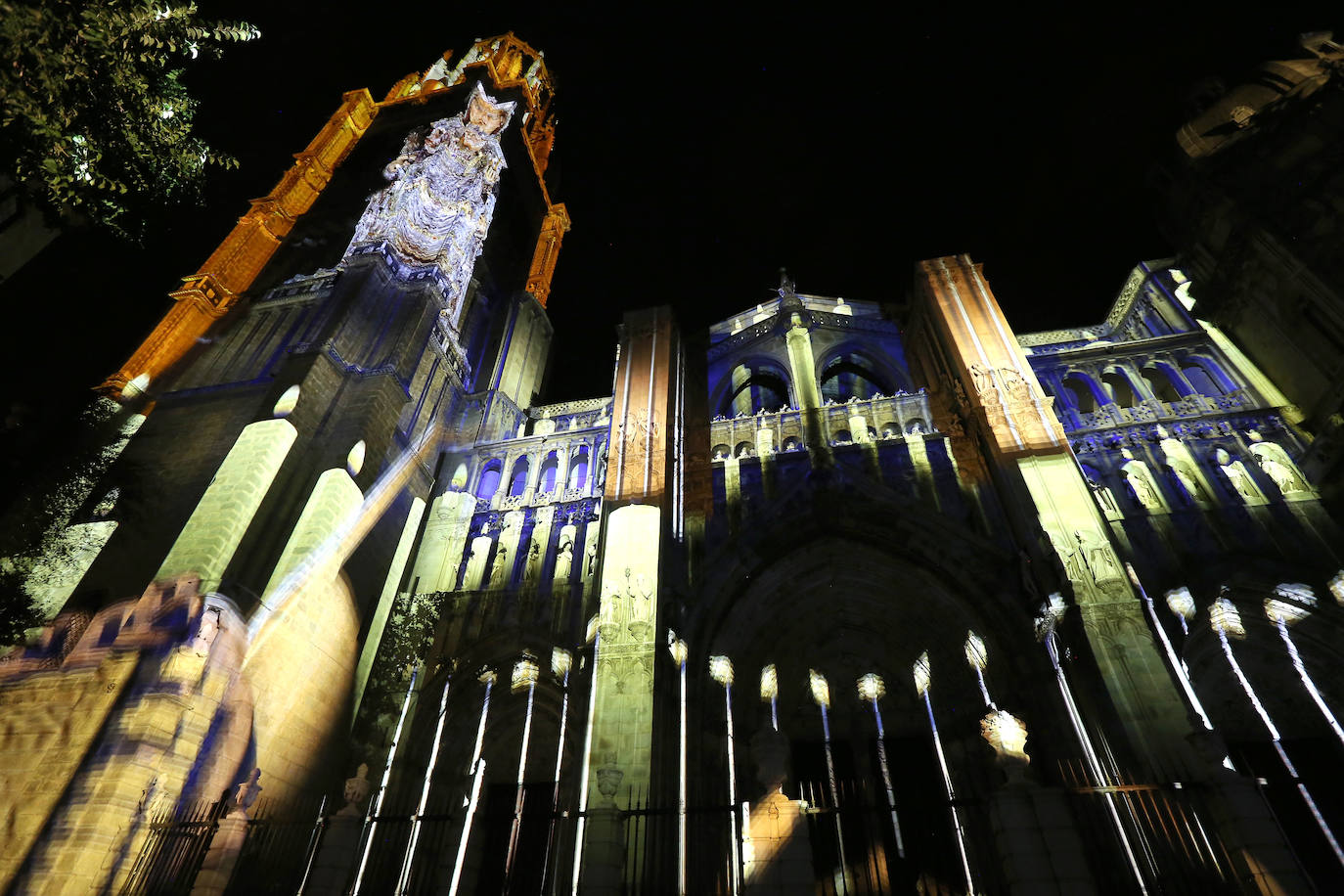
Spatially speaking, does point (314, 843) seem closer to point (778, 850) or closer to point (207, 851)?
point (207, 851)

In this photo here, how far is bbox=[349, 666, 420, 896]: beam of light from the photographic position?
12547 mm

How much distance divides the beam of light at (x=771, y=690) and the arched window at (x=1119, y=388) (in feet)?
44.8

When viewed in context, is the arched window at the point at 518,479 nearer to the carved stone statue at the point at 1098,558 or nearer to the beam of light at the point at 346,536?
the beam of light at the point at 346,536

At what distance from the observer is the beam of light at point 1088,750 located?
9.98 meters

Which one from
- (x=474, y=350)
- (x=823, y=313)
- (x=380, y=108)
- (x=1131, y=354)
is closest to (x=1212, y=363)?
(x=1131, y=354)

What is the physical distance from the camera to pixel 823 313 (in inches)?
962

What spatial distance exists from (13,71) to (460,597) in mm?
13712

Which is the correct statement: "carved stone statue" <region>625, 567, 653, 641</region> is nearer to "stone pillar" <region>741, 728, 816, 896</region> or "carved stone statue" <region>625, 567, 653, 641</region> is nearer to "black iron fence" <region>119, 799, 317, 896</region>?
"stone pillar" <region>741, 728, 816, 896</region>

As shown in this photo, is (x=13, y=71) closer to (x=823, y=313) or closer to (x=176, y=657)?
(x=176, y=657)

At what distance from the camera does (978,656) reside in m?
14.3

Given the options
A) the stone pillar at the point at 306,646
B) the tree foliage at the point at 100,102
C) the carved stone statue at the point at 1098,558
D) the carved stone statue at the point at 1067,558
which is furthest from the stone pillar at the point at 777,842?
the tree foliage at the point at 100,102

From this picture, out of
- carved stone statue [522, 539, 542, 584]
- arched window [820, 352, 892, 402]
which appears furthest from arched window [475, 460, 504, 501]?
arched window [820, 352, 892, 402]

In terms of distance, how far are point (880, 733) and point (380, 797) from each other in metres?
12.0

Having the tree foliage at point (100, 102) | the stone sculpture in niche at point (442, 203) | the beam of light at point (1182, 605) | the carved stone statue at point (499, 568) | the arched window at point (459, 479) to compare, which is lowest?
the beam of light at point (1182, 605)
